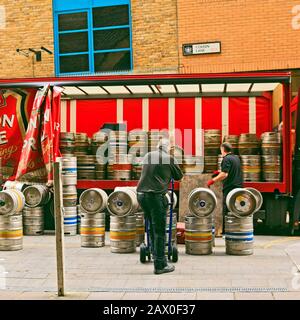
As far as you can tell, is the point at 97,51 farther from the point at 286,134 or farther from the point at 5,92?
the point at 286,134

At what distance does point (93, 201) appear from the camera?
32.3 ft

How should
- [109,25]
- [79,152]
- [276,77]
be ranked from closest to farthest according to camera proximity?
[276,77] → [79,152] → [109,25]

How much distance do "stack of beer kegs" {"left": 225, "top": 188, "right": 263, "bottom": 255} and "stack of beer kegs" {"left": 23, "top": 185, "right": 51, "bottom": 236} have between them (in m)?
4.48

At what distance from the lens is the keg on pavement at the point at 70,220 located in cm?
1152

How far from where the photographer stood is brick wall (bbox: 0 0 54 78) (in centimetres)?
1792

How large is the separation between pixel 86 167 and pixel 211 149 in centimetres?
290

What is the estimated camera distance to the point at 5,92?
41.2 feet

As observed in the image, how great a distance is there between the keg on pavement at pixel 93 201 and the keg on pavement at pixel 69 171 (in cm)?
172

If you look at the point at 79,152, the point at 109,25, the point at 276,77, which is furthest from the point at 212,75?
the point at 109,25

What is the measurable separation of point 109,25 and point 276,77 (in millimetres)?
7939

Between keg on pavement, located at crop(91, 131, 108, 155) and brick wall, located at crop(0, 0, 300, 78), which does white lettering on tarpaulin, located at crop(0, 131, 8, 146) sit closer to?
keg on pavement, located at crop(91, 131, 108, 155)

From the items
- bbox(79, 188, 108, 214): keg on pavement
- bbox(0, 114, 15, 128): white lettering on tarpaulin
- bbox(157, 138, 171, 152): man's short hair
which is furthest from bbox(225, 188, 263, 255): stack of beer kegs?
bbox(0, 114, 15, 128): white lettering on tarpaulin

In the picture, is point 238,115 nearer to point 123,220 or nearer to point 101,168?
point 101,168
